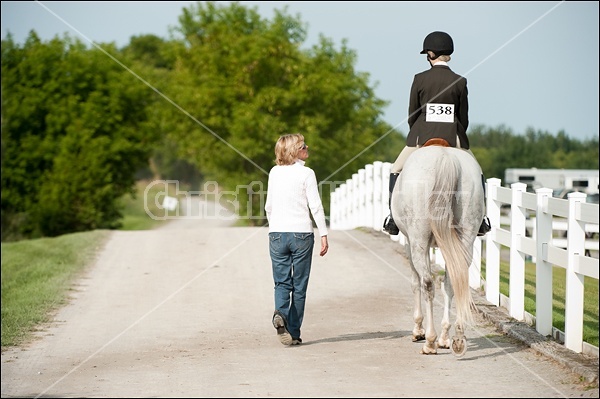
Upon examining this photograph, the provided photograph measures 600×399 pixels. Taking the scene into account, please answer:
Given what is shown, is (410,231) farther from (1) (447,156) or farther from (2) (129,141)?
(2) (129,141)

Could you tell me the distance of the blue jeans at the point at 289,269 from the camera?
8883 mm

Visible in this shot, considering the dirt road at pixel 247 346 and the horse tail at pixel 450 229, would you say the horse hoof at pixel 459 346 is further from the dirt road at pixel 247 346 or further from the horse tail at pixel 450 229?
the horse tail at pixel 450 229

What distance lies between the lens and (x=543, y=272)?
29.0 ft

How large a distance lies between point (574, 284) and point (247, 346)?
9.70ft

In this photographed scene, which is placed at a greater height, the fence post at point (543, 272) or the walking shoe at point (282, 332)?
the fence post at point (543, 272)

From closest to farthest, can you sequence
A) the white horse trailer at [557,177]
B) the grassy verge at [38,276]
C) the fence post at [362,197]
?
the grassy verge at [38,276], the fence post at [362,197], the white horse trailer at [557,177]

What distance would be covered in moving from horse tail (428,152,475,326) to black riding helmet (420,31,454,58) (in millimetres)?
1095

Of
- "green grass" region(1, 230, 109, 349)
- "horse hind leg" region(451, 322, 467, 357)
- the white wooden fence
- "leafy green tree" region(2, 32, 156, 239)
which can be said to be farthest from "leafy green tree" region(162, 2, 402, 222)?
"horse hind leg" region(451, 322, 467, 357)

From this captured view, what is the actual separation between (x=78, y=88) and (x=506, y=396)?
146ft

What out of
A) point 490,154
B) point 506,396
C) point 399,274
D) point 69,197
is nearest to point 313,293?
point 399,274

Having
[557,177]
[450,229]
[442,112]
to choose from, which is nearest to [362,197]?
[442,112]

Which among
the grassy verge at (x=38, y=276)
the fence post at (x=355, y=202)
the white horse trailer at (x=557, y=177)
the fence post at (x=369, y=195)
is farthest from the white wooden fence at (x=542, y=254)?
the white horse trailer at (x=557, y=177)

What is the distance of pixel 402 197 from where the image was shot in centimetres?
822

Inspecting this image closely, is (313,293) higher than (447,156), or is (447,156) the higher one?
(447,156)
